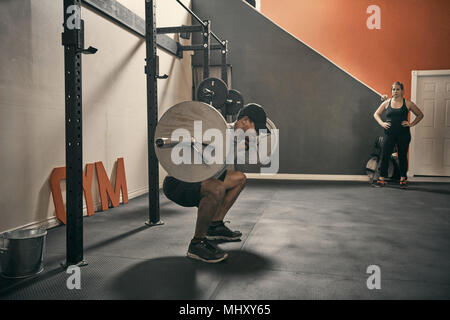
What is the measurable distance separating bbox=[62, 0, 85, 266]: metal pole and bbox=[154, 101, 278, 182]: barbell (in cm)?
45

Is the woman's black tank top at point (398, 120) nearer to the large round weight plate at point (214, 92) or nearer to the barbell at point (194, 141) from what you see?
the large round weight plate at point (214, 92)

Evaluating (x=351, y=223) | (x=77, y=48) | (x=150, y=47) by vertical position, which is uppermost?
(x=150, y=47)

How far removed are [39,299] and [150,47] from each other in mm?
2011

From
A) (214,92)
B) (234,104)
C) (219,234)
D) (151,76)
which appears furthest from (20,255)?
(234,104)

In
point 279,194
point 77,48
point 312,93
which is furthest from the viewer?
point 312,93

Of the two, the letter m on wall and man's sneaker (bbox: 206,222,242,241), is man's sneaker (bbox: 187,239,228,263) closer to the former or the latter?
man's sneaker (bbox: 206,222,242,241)

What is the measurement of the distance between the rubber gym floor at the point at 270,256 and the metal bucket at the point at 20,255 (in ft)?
0.21

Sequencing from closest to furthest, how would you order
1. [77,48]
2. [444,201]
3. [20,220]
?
[77,48], [20,220], [444,201]

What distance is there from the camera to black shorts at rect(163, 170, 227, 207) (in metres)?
2.27

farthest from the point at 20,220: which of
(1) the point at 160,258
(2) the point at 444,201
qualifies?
(2) the point at 444,201

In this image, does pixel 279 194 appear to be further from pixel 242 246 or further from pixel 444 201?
pixel 242 246

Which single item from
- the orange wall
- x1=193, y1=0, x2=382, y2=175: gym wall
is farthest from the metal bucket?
the orange wall

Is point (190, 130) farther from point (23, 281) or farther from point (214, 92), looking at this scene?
point (214, 92)
